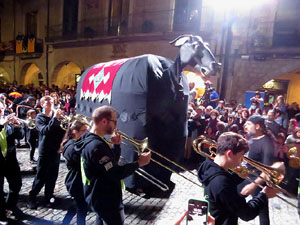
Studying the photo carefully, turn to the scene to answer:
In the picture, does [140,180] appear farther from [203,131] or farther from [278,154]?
[278,154]

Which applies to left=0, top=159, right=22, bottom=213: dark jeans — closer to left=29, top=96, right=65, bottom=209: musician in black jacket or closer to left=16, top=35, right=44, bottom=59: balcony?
left=29, top=96, right=65, bottom=209: musician in black jacket

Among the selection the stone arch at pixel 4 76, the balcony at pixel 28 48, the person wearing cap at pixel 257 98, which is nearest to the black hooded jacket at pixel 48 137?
the person wearing cap at pixel 257 98

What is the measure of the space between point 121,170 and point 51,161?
2.24 meters

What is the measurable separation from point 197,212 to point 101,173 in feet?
3.55

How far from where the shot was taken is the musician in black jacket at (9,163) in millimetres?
3521

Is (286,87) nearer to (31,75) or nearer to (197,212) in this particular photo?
(197,212)

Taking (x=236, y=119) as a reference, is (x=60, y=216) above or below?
below

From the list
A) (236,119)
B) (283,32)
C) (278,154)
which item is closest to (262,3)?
(283,32)

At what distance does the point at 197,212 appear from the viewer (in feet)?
5.17

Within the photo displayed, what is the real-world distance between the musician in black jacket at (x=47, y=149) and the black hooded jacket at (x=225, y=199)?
2.78 meters

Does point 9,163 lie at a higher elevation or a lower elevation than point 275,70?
lower

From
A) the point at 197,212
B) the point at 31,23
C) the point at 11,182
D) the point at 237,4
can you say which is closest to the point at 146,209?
the point at 11,182

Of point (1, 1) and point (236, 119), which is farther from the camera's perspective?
point (1, 1)

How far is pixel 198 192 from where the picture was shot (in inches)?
Result: 197
